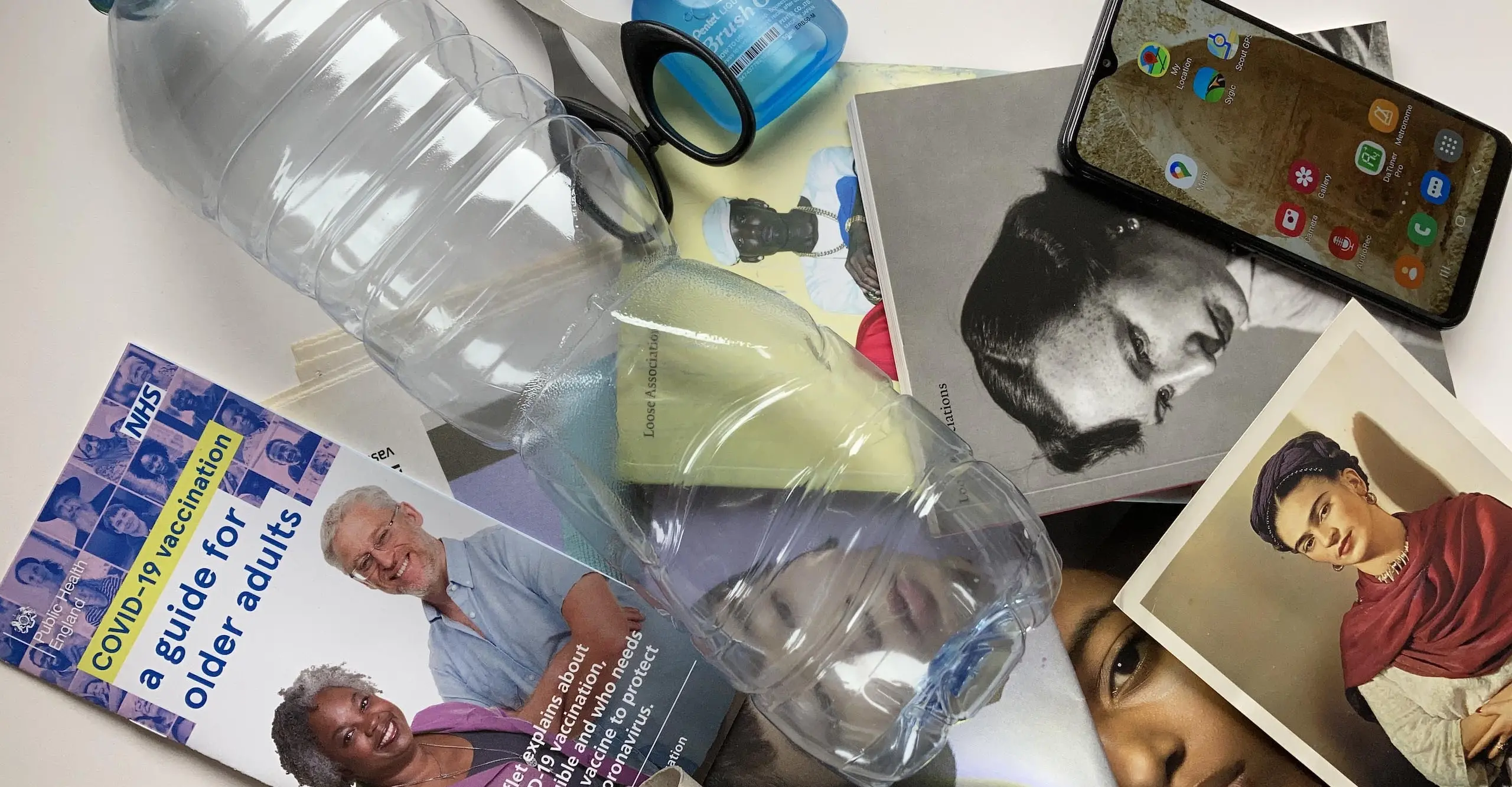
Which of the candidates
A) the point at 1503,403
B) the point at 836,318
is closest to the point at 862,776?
the point at 836,318

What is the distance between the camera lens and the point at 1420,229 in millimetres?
676

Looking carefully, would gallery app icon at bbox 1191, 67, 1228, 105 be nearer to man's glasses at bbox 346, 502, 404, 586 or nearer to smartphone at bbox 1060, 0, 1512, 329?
smartphone at bbox 1060, 0, 1512, 329

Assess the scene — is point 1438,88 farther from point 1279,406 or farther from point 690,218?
point 690,218

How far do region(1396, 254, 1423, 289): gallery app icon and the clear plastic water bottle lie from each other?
311mm

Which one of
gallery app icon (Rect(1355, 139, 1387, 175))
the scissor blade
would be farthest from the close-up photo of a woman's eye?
the scissor blade

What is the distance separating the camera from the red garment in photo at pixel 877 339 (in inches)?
26.8

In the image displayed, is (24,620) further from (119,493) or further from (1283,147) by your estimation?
(1283,147)

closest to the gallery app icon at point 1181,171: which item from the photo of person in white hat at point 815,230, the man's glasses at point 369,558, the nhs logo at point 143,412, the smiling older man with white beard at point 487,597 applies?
the photo of person in white hat at point 815,230

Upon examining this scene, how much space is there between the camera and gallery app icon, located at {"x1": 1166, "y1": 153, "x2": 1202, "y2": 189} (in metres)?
0.67

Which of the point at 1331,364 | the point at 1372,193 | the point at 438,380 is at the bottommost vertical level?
the point at 438,380

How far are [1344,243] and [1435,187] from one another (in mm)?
78

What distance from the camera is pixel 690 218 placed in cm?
68

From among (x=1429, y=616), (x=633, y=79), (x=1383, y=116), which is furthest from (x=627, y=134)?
(x=1429, y=616)

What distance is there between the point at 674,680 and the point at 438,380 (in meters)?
Answer: 0.25
